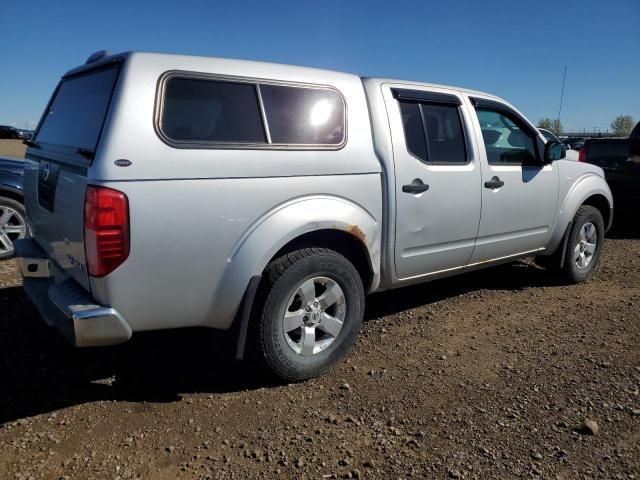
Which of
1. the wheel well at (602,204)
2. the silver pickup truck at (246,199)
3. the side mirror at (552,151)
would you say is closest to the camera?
the silver pickup truck at (246,199)

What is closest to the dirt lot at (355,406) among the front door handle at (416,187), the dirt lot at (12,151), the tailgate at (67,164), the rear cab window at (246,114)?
the tailgate at (67,164)

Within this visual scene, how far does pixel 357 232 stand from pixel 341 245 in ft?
0.57

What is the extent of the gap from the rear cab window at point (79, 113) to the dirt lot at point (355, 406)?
55.6 inches

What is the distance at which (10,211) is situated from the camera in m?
5.64

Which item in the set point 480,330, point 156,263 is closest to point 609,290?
point 480,330

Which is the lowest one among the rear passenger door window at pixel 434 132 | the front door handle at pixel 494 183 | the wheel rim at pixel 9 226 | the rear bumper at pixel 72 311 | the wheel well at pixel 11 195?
the wheel rim at pixel 9 226

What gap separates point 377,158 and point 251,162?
0.99 m

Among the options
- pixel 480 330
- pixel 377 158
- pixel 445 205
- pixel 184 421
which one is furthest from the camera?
pixel 480 330

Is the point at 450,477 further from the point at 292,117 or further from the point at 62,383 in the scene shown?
the point at 62,383

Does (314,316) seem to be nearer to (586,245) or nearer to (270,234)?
(270,234)

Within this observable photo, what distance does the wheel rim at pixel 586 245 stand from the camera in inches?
207

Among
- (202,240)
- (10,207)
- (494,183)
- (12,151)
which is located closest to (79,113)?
(202,240)

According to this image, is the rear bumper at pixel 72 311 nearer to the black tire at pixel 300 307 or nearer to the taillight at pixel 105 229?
the taillight at pixel 105 229

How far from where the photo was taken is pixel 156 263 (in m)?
2.58
